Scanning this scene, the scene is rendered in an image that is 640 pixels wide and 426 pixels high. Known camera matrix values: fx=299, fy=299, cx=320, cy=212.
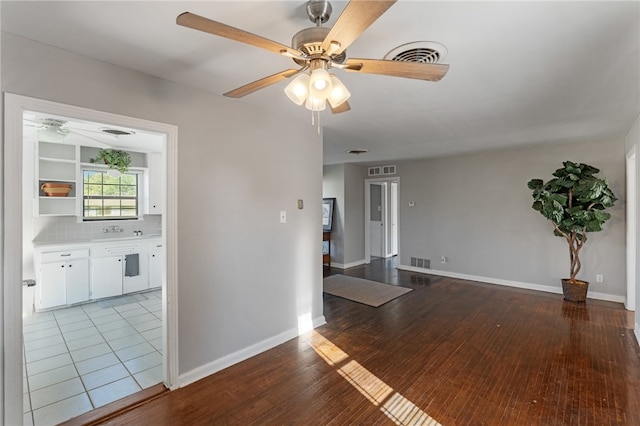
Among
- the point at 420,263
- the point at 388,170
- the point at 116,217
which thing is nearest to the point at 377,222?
the point at 388,170

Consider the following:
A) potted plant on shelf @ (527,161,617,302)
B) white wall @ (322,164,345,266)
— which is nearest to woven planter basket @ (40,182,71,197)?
white wall @ (322,164,345,266)

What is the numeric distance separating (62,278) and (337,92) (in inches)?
180

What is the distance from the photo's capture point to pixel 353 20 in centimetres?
104

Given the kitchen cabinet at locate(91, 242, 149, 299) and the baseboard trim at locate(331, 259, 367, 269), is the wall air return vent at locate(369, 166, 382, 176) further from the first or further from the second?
the kitchen cabinet at locate(91, 242, 149, 299)

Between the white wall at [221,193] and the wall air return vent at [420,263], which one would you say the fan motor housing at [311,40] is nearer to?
the white wall at [221,193]

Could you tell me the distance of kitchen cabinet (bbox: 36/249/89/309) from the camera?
3.84m

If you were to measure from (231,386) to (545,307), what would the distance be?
4.10m

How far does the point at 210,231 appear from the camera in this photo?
97.8 inches

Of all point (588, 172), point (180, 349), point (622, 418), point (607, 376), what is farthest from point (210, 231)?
point (588, 172)

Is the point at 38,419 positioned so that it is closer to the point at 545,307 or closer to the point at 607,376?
the point at 607,376

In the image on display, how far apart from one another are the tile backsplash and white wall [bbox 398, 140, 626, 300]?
5145 mm

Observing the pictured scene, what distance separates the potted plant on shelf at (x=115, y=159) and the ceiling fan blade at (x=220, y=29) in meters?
4.46

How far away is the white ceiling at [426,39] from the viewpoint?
55.4 inches

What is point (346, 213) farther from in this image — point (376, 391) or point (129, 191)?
point (376, 391)
